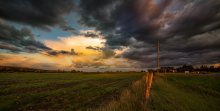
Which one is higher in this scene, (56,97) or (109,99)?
(109,99)

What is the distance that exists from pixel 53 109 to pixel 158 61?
38431mm

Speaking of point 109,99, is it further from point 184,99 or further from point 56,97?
point 184,99

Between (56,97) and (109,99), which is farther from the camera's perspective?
(56,97)

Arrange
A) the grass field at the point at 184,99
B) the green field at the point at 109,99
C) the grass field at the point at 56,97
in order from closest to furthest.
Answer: the green field at the point at 109,99 < the grass field at the point at 184,99 < the grass field at the point at 56,97

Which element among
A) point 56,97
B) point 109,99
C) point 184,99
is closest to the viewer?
point 184,99

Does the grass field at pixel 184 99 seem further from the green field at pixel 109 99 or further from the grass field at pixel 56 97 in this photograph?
the grass field at pixel 56 97

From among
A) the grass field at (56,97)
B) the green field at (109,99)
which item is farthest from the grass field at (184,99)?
the grass field at (56,97)

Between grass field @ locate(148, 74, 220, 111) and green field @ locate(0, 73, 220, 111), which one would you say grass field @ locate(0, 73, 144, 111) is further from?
grass field @ locate(148, 74, 220, 111)

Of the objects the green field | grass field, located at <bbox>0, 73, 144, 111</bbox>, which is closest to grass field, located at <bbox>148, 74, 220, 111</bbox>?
the green field

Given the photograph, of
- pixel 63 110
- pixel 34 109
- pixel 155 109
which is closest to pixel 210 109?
pixel 155 109

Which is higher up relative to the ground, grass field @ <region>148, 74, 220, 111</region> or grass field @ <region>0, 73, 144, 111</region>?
grass field @ <region>148, 74, 220, 111</region>

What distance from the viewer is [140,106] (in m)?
8.86

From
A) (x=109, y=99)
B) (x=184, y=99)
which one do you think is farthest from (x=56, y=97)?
(x=184, y=99)

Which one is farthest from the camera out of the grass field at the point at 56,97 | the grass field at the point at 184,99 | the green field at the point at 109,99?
the grass field at the point at 56,97
